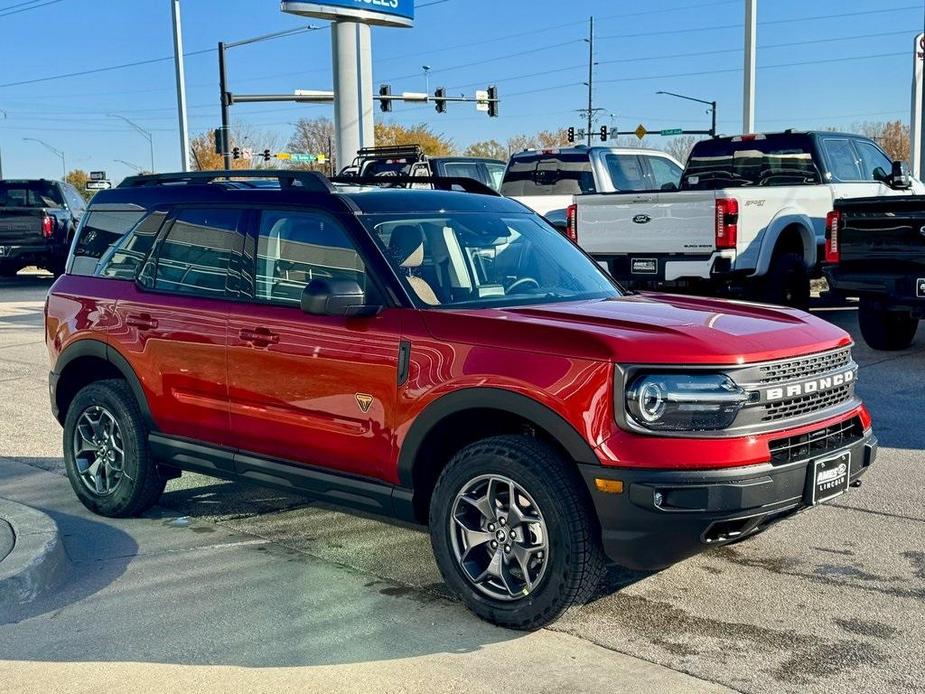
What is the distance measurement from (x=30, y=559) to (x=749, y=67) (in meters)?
20.3

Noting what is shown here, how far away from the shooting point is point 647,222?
12625 mm

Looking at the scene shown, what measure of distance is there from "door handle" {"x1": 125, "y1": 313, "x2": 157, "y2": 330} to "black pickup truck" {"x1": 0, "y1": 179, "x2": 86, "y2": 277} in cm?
1748

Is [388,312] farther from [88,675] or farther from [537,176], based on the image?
[537,176]

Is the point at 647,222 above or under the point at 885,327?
above

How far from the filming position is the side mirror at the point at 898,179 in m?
14.5

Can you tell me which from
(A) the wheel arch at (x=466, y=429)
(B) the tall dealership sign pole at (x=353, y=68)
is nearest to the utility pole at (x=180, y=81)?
(B) the tall dealership sign pole at (x=353, y=68)

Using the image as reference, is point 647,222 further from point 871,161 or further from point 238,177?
point 238,177

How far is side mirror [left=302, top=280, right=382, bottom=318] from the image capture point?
4.75 meters

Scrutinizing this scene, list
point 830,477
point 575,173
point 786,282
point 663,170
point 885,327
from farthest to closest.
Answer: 1. point 663,170
2. point 575,173
3. point 786,282
4. point 885,327
5. point 830,477

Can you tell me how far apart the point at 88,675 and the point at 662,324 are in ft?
8.42

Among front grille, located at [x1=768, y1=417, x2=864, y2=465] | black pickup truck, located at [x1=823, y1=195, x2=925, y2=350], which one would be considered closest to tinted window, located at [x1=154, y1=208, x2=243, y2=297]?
front grille, located at [x1=768, y1=417, x2=864, y2=465]

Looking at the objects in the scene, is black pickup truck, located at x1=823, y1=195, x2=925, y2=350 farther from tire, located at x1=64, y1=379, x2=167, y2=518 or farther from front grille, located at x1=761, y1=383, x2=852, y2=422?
tire, located at x1=64, y1=379, x2=167, y2=518

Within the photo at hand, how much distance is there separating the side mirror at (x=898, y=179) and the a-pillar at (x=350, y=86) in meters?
16.3

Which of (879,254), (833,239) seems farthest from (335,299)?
(833,239)
